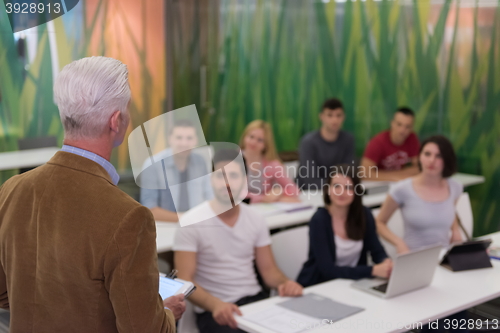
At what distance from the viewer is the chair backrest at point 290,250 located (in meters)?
3.06

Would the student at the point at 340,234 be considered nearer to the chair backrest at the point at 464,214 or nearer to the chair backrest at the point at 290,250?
the chair backrest at the point at 290,250

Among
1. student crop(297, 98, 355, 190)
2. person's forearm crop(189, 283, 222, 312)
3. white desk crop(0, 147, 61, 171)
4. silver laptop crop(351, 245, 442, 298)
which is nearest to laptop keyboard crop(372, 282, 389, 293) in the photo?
silver laptop crop(351, 245, 442, 298)

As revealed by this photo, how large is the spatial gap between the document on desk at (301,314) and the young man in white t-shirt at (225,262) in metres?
0.11

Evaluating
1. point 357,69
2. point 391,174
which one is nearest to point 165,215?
point 391,174

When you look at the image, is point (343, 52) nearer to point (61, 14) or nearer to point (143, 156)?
point (61, 14)

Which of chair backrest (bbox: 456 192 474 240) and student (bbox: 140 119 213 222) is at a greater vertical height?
student (bbox: 140 119 213 222)

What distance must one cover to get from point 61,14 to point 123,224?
3.74 feet

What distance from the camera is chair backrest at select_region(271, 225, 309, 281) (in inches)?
121

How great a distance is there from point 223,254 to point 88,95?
1709mm

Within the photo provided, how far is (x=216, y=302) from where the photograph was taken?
2.49 m

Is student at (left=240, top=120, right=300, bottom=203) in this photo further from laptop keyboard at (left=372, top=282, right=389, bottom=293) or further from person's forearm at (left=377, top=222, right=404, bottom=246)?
laptop keyboard at (left=372, top=282, right=389, bottom=293)

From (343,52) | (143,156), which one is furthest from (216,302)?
(343,52)

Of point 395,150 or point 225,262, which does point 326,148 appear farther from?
point 225,262

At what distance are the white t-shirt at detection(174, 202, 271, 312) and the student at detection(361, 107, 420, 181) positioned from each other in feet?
8.21
